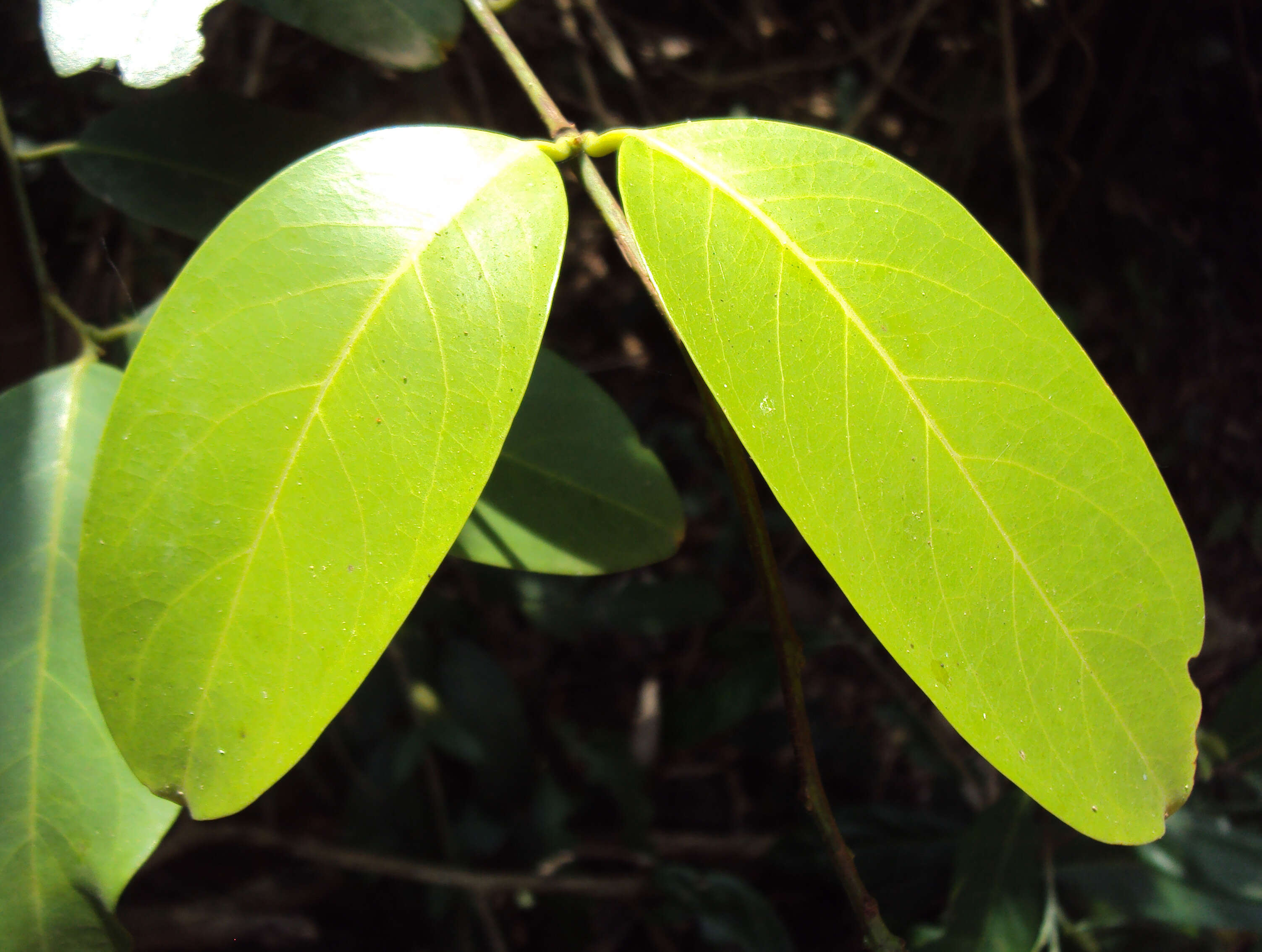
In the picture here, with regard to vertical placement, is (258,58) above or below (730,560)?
above

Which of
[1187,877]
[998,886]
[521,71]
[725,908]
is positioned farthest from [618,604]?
[521,71]

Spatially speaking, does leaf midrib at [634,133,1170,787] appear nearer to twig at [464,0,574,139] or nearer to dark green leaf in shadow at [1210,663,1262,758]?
twig at [464,0,574,139]

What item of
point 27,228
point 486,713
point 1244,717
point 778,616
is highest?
point 27,228

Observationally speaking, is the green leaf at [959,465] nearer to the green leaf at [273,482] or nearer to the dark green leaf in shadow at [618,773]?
the green leaf at [273,482]

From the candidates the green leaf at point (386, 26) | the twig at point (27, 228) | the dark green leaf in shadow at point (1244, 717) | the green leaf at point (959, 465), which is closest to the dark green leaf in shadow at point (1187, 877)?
the dark green leaf in shadow at point (1244, 717)

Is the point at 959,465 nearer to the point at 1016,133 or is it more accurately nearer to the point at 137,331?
the point at 137,331

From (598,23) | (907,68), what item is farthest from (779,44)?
(598,23)

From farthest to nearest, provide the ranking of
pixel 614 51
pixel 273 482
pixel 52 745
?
pixel 614 51 → pixel 52 745 → pixel 273 482
